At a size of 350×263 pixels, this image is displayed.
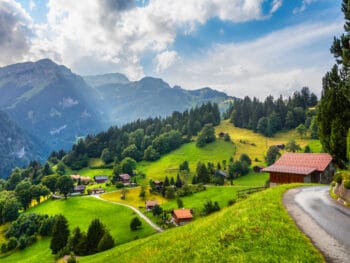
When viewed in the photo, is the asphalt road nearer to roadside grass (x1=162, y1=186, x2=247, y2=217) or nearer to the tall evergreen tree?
the tall evergreen tree

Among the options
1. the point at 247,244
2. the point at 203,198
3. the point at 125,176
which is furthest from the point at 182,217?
the point at 125,176

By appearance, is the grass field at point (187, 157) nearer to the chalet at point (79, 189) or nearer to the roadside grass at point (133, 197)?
the roadside grass at point (133, 197)

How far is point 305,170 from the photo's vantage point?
57500 mm

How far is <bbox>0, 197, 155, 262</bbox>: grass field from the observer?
67.9m

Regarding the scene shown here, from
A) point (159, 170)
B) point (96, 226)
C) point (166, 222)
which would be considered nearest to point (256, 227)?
point (96, 226)

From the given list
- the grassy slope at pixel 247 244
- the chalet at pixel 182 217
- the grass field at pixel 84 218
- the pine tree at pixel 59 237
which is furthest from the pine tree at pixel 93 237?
the grassy slope at pixel 247 244

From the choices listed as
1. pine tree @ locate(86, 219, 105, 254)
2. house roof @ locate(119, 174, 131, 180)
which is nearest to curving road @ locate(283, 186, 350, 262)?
pine tree @ locate(86, 219, 105, 254)

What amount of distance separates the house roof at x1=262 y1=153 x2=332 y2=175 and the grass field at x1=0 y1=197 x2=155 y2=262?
122ft

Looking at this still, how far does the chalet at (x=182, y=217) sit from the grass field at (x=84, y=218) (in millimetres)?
7248

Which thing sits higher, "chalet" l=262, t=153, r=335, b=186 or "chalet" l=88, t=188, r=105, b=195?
"chalet" l=262, t=153, r=335, b=186

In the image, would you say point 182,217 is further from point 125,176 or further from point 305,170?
point 125,176

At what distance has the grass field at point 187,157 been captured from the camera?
146875 millimetres

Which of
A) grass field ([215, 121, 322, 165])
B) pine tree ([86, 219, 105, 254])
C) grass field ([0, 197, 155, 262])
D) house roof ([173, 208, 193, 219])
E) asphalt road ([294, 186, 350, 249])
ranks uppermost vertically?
grass field ([215, 121, 322, 165])

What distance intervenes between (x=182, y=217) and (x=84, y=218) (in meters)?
37.7
